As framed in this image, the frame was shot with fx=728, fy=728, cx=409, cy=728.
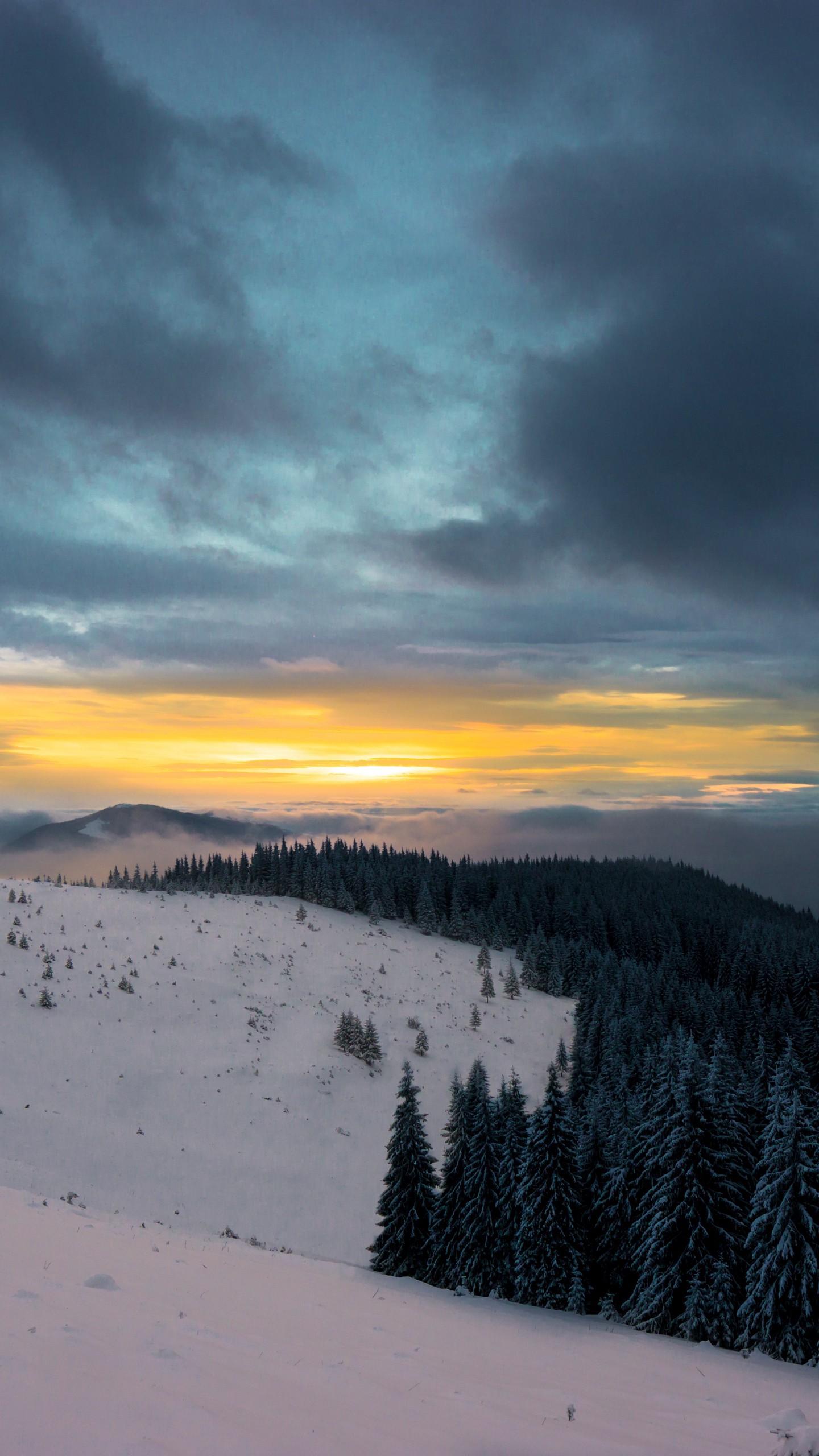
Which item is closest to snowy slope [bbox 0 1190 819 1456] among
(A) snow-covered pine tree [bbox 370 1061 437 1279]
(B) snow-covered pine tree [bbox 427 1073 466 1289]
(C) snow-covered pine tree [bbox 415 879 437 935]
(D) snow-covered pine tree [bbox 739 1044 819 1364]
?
(D) snow-covered pine tree [bbox 739 1044 819 1364]

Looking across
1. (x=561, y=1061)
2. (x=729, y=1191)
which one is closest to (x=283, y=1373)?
(x=729, y=1191)

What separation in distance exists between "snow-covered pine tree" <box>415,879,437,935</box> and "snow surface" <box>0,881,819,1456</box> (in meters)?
32.6

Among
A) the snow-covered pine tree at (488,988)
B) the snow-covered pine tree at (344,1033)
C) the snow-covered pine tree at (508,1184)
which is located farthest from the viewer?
the snow-covered pine tree at (488,988)

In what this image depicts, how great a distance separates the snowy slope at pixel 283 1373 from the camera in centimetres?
641

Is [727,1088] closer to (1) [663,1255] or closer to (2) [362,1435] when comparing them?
(1) [663,1255]

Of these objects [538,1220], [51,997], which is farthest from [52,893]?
[538,1220]

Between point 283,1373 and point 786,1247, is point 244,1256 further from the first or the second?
point 786,1247

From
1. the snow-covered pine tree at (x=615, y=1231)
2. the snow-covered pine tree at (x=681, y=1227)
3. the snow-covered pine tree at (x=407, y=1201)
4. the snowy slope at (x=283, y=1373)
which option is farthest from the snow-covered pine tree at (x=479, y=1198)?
the snowy slope at (x=283, y=1373)

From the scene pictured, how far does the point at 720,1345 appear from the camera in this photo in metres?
23.4

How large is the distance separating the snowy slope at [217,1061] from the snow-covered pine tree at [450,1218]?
6.24m

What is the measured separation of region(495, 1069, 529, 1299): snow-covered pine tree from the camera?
88.6ft

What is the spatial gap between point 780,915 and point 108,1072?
199081 mm

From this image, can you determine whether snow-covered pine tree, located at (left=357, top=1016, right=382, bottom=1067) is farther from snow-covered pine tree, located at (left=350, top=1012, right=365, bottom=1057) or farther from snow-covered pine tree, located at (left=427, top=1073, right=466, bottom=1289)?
snow-covered pine tree, located at (left=427, top=1073, right=466, bottom=1289)

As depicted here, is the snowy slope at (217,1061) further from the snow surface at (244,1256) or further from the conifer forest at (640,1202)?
the conifer forest at (640,1202)
